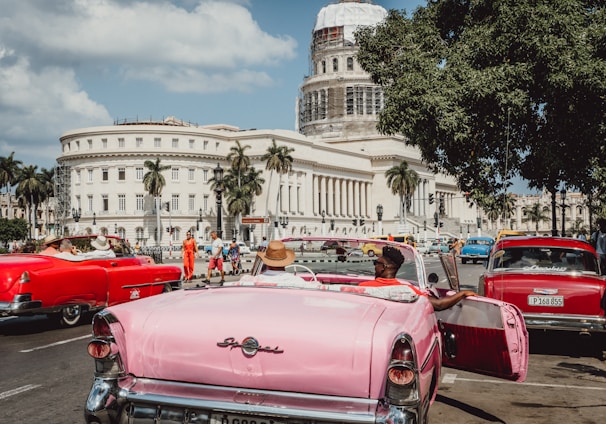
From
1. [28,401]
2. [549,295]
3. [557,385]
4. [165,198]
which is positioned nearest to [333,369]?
[28,401]

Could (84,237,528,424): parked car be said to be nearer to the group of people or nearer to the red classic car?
the red classic car

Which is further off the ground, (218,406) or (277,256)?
(277,256)

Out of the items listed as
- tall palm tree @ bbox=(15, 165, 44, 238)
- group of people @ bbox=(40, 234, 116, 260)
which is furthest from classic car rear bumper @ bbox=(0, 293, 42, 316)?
tall palm tree @ bbox=(15, 165, 44, 238)

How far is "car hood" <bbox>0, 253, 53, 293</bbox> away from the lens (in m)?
10.7

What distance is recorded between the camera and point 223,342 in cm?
395

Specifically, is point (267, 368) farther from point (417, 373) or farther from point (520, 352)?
point (520, 352)

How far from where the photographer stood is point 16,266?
430 inches

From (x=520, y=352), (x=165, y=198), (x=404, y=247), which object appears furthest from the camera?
(x=165, y=198)

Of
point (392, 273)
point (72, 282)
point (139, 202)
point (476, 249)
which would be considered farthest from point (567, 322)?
point (139, 202)

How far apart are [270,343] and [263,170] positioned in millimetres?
100447

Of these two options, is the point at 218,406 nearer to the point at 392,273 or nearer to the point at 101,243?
the point at 392,273

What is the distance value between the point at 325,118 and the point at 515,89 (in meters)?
117

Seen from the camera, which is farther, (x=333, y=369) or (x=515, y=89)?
(x=515, y=89)

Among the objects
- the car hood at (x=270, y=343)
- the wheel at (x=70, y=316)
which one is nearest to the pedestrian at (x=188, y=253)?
the wheel at (x=70, y=316)
